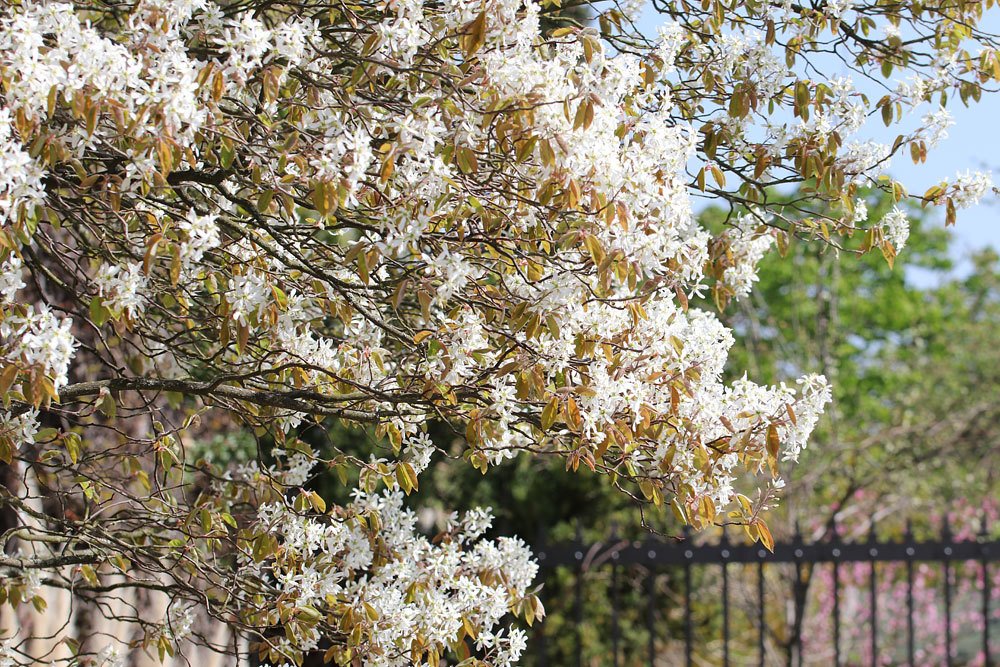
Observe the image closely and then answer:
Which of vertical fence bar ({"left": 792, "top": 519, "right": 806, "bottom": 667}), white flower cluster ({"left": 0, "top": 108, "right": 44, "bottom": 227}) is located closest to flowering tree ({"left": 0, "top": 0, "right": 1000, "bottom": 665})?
white flower cluster ({"left": 0, "top": 108, "right": 44, "bottom": 227})

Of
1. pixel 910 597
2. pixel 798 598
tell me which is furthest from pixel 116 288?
pixel 798 598

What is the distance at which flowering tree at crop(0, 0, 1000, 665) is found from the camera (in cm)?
239

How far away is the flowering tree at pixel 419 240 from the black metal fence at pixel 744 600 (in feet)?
7.59

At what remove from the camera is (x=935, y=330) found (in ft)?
81.9

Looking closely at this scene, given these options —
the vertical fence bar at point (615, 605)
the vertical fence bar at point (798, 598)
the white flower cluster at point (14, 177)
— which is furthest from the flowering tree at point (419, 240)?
the vertical fence bar at point (798, 598)

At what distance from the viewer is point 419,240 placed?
284 cm

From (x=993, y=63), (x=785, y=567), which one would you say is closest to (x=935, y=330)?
(x=785, y=567)

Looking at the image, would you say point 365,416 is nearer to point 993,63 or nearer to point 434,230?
point 434,230

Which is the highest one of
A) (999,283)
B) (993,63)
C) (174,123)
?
(999,283)

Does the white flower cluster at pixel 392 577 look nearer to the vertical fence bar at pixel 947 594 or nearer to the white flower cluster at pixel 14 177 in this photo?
the white flower cluster at pixel 14 177

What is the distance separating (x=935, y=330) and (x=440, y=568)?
24.1m

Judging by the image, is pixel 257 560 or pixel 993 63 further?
pixel 993 63

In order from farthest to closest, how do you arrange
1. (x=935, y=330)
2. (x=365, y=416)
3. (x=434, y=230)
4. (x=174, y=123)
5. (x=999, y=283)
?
(x=935, y=330), (x=999, y=283), (x=365, y=416), (x=434, y=230), (x=174, y=123)

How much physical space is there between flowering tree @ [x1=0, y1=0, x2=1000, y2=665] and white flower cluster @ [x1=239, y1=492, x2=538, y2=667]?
12 mm
